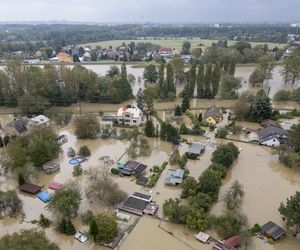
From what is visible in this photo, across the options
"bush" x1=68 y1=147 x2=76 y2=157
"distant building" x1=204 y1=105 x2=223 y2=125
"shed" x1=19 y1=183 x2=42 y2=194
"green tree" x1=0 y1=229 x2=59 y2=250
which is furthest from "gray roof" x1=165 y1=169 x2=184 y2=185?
"distant building" x1=204 y1=105 x2=223 y2=125

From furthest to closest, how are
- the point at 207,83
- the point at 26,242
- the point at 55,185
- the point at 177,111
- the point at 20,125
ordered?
the point at 207,83 < the point at 177,111 < the point at 20,125 < the point at 55,185 < the point at 26,242

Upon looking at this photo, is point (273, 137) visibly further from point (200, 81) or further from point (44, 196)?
point (44, 196)

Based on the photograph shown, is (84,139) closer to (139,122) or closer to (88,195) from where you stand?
(139,122)

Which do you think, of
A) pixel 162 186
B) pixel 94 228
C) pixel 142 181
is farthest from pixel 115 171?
pixel 94 228

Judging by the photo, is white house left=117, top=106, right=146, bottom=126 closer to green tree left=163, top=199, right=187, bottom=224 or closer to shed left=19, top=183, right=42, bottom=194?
shed left=19, top=183, right=42, bottom=194

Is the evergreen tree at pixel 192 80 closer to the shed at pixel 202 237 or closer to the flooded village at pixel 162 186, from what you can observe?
the flooded village at pixel 162 186

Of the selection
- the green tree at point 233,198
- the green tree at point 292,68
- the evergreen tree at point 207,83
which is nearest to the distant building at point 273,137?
the green tree at point 233,198
